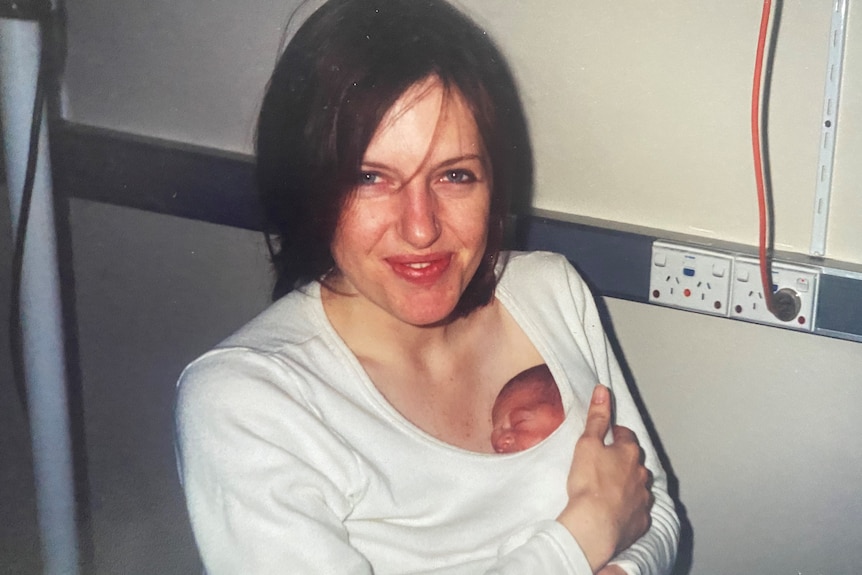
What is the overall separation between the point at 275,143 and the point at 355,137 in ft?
0.44

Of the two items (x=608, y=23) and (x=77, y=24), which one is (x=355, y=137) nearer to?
(x=608, y=23)

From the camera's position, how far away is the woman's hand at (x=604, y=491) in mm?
841

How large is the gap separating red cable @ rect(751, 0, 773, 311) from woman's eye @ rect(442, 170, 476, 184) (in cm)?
32

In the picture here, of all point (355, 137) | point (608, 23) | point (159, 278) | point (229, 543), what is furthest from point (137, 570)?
point (608, 23)

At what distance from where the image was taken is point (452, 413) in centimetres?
93

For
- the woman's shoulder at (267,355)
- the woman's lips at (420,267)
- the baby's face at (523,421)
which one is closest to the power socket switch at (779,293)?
the baby's face at (523,421)

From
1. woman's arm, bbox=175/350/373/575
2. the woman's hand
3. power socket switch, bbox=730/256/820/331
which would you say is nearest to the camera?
woman's arm, bbox=175/350/373/575

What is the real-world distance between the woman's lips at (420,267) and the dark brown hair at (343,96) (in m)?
0.08

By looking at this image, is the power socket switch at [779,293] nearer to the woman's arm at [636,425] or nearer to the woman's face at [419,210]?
the woman's arm at [636,425]

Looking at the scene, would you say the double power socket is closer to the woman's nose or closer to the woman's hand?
the woman's hand

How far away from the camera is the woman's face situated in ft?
2.64

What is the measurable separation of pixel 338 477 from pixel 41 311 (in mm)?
548

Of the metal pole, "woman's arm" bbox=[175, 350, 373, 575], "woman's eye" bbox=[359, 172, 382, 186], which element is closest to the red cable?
"woman's eye" bbox=[359, 172, 382, 186]

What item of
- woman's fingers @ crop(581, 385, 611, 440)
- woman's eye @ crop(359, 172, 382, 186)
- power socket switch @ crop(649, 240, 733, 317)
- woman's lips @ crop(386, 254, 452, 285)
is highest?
woman's eye @ crop(359, 172, 382, 186)
